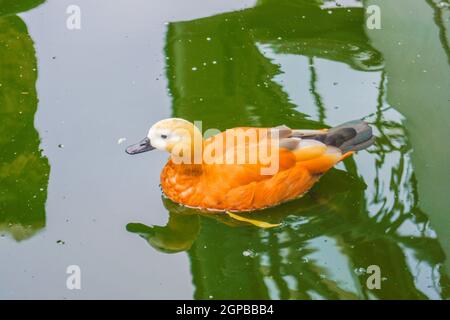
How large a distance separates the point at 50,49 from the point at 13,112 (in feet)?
2.62

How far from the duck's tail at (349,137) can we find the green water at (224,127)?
241 millimetres

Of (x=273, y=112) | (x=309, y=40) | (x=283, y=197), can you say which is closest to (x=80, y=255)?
(x=283, y=197)

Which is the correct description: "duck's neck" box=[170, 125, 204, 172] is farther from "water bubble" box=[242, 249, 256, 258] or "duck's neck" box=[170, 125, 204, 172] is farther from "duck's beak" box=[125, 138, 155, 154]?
"water bubble" box=[242, 249, 256, 258]

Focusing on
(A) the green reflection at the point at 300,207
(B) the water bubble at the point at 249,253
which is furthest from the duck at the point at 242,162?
(B) the water bubble at the point at 249,253

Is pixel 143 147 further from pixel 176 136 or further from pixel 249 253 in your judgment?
pixel 249 253

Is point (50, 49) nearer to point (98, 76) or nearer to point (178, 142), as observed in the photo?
point (98, 76)

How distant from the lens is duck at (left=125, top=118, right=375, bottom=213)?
15.1 ft

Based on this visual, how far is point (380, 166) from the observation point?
505 cm

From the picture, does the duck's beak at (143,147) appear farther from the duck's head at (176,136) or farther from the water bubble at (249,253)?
the water bubble at (249,253)

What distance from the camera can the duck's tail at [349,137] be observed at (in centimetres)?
481

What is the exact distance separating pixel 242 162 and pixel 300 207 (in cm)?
46

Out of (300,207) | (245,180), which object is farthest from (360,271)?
(245,180)

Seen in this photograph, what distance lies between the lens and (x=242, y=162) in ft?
15.0
